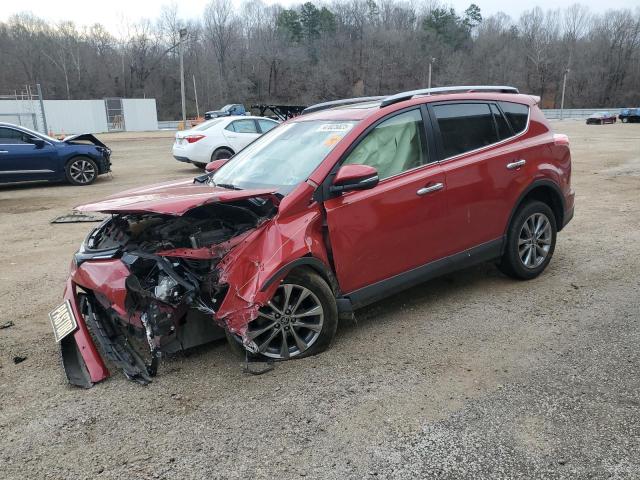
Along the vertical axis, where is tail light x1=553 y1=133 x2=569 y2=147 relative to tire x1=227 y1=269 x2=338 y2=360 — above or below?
above

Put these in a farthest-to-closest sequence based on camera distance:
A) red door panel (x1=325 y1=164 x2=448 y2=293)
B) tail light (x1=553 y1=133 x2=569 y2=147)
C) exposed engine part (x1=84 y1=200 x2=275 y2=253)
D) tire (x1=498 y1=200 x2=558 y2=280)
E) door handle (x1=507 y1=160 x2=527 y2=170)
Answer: tail light (x1=553 y1=133 x2=569 y2=147), tire (x1=498 y1=200 x2=558 y2=280), door handle (x1=507 y1=160 x2=527 y2=170), red door panel (x1=325 y1=164 x2=448 y2=293), exposed engine part (x1=84 y1=200 x2=275 y2=253)

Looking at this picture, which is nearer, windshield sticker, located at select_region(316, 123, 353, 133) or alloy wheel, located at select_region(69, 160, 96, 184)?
windshield sticker, located at select_region(316, 123, 353, 133)

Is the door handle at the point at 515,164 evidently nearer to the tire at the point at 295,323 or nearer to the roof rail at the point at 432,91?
the roof rail at the point at 432,91

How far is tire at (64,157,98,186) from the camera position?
39.7 ft

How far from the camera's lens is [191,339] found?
3.56m

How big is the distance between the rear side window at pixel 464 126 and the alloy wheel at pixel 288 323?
177 cm

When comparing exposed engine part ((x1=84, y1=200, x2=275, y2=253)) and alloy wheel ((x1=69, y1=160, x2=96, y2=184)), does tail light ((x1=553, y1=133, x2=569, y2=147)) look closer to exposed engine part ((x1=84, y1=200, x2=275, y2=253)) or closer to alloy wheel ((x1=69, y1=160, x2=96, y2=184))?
exposed engine part ((x1=84, y1=200, x2=275, y2=253))

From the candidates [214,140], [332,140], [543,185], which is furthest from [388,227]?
[214,140]

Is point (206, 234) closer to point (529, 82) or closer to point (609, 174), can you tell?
point (609, 174)

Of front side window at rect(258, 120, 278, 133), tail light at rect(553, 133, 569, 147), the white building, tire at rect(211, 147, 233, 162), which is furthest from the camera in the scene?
the white building

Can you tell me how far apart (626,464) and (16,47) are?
9884 cm

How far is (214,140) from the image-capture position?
43.4ft

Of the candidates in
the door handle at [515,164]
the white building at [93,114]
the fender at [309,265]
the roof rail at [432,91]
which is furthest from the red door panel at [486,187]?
the white building at [93,114]

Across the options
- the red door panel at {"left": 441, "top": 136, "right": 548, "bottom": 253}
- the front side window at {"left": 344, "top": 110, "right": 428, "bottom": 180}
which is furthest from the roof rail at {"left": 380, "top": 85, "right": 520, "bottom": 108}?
the red door panel at {"left": 441, "top": 136, "right": 548, "bottom": 253}
